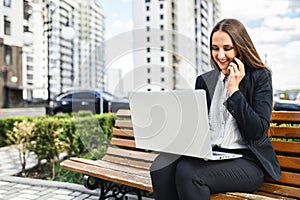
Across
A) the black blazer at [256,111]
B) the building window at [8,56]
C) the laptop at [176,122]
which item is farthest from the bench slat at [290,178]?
the building window at [8,56]

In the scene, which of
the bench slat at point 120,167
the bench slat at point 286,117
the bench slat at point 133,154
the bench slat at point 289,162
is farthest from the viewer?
the bench slat at point 133,154

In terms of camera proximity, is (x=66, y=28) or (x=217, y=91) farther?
(x=66, y=28)

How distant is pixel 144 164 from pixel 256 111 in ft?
3.57

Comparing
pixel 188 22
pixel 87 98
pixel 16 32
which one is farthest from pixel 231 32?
pixel 188 22

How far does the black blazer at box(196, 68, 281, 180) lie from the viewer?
1.43 meters

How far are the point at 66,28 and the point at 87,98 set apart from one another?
1837 millimetres

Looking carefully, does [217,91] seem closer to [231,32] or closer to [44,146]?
[231,32]

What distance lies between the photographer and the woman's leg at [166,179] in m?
1.56

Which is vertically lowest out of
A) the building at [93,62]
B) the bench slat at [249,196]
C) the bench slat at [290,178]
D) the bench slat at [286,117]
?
the bench slat at [249,196]

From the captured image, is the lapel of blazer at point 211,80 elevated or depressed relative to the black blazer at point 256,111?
elevated

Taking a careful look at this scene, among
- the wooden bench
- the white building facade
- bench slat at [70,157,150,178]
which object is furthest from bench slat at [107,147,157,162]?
the white building facade

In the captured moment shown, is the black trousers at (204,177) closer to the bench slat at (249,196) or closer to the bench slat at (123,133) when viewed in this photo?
the bench slat at (249,196)

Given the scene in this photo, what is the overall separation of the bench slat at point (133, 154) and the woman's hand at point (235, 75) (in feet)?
3.22

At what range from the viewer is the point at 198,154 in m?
1.43
